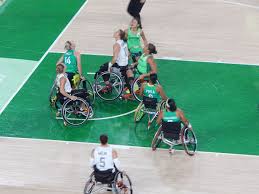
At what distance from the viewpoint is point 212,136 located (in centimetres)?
1345

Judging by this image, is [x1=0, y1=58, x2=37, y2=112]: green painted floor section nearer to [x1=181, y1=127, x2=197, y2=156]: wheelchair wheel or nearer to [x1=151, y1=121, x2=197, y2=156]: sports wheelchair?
[x1=151, y1=121, x2=197, y2=156]: sports wheelchair

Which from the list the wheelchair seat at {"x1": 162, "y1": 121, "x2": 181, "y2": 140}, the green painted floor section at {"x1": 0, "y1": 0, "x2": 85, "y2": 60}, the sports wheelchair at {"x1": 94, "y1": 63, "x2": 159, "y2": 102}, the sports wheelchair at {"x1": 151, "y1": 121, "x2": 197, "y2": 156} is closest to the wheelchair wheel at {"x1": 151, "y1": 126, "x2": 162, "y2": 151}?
the sports wheelchair at {"x1": 151, "y1": 121, "x2": 197, "y2": 156}

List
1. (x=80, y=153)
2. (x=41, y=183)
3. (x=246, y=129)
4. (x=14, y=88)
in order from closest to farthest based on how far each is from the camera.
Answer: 1. (x=41, y=183)
2. (x=80, y=153)
3. (x=246, y=129)
4. (x=14, y=88)

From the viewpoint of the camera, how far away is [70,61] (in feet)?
46.0

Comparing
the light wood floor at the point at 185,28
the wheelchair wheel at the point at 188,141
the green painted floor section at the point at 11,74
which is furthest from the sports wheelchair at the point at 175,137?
the light wood floor at the point at 185,28

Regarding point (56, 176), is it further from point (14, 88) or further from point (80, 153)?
point (14, 88)

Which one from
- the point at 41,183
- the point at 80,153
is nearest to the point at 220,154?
the point at 80,153

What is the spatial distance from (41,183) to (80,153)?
133cm

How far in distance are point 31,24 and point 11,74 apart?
344 centimetres

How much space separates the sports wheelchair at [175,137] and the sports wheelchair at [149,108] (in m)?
0.80

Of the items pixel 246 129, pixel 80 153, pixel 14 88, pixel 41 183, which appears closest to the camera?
pixel 41 183

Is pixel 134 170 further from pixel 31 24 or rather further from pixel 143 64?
pixel 31 24

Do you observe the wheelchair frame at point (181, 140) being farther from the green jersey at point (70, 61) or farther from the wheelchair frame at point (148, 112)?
the green jersey at point (70, 61)

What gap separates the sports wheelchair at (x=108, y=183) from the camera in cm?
1069
